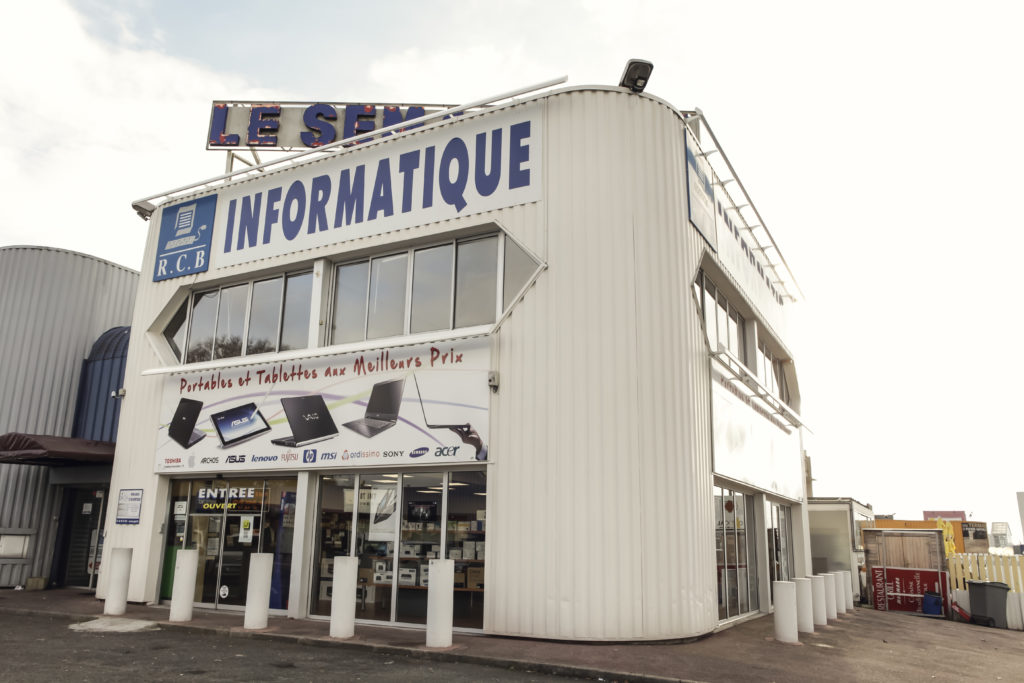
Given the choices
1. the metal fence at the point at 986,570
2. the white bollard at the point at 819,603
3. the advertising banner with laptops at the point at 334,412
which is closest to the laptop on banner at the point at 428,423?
the advertising banner with laptops at the point at 334,412

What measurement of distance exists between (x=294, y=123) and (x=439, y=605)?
41.9 ft

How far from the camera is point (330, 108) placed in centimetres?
1805

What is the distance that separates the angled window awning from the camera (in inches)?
658

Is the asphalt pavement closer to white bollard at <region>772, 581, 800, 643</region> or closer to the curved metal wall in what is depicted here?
white bollard at <region>772, 581, 800, 643</region>

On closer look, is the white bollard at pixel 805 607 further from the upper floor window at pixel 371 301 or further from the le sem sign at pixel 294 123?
the le sem sign at pixel 294 123

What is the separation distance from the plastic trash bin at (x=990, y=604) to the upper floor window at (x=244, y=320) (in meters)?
17.0

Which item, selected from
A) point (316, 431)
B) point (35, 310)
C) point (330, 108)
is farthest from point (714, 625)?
point (35, 310)

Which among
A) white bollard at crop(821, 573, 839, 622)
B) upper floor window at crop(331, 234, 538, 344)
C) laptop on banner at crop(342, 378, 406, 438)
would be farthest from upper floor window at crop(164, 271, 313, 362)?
white bollard at crop(821, 573, 839, 622)

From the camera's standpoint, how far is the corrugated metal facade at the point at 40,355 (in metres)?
18.9

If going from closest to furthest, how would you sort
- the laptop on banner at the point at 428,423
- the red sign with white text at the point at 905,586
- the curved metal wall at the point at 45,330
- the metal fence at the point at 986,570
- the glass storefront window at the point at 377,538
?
1. the laptop on banner at the point at 428,423
2. the glass storefront window at the point at 377,538
3. the metal fence at the point at 986,570
4. the red sign with white text at the point at 905,586
5. the curved metal wall at the point at 45,330

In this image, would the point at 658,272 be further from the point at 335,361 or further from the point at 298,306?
the point at 298,306

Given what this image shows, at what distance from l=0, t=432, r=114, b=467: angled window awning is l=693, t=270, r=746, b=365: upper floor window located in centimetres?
1432

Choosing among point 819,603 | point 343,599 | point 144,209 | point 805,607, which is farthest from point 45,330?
point 819,603

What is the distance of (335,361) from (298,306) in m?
1.98
